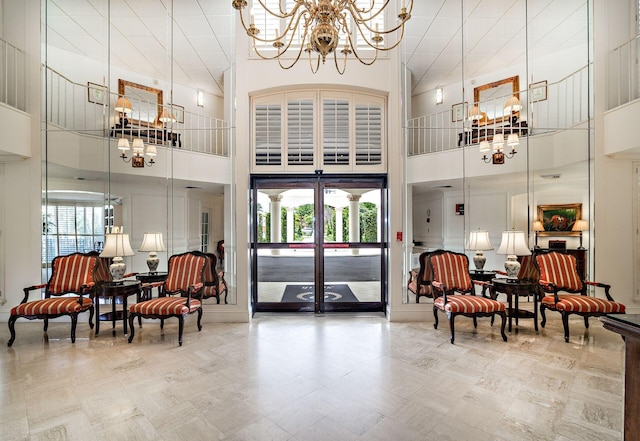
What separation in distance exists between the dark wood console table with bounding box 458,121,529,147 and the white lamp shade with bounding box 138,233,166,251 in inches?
194

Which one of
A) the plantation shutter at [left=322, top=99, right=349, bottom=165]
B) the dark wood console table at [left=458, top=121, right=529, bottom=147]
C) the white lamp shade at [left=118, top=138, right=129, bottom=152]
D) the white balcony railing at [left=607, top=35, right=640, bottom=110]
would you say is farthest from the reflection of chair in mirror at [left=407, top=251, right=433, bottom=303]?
the white lamp shade at [left=118, top=138, right=129, bottom=152]

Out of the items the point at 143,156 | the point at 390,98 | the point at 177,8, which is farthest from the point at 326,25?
the point at 177,8

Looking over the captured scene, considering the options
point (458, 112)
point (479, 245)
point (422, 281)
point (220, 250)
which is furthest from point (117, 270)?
point (458, 112)

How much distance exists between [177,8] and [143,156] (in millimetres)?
2496

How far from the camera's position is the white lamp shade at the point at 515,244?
4.19 meters

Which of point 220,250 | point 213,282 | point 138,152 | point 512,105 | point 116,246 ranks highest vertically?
point 512,105

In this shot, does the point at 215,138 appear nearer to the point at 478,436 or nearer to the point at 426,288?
the point at 426,288

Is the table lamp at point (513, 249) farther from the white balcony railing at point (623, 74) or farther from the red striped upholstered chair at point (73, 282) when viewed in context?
the red striped upholstered chair at point (73, 282)

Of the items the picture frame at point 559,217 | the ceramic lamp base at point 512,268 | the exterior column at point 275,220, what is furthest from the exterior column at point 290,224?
the picture frame at point 559,217

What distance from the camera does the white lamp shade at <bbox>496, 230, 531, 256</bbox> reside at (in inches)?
165

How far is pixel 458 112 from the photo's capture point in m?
5.21

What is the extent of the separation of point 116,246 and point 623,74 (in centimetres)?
761

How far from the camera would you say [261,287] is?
16.7 ft

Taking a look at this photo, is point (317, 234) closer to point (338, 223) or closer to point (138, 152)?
point (338, 223)
